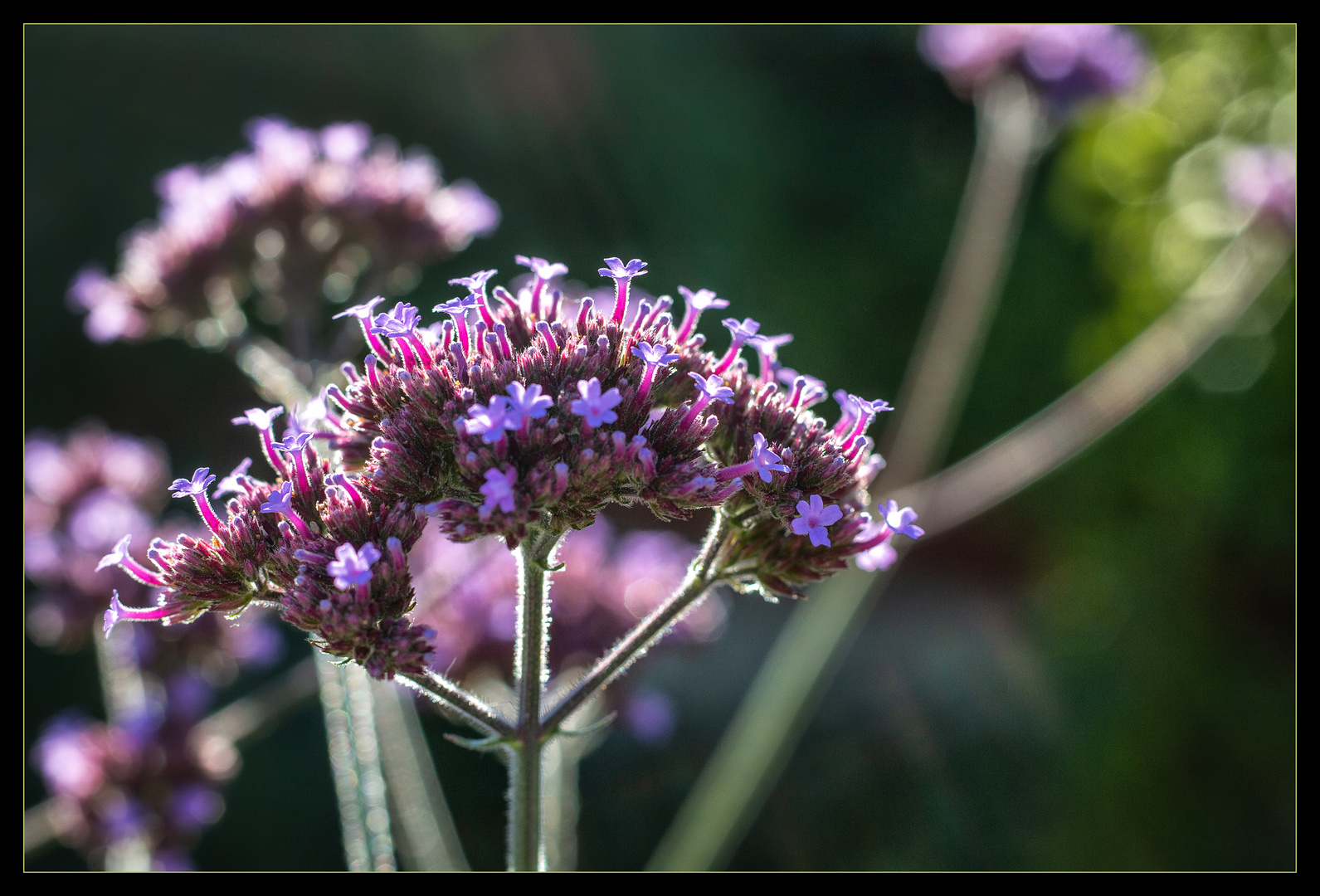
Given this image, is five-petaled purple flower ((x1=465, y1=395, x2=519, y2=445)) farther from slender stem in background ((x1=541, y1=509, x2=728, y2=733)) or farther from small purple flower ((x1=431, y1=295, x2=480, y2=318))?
slender stem in background ((x1=541, y1=509, x2=728, y2=733))

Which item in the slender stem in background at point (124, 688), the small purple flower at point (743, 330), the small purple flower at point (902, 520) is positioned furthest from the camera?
the slender stem in background at point (124, 688)

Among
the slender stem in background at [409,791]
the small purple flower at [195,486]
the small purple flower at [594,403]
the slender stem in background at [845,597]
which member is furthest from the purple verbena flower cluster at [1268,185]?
the small purple flower at [195,486]

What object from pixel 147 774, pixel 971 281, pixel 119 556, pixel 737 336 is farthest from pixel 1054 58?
pixel 147 774

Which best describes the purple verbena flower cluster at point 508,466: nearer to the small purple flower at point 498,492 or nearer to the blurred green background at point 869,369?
the small purple flower at point 498,492

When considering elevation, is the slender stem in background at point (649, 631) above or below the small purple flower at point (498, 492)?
below

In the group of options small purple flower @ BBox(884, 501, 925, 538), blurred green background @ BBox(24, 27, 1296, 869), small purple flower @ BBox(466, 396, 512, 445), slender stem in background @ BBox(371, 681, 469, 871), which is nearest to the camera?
small purple flower @ BBox(466, 396, 512, 445)

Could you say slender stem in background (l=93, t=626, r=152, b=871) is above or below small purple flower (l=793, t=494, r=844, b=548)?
above

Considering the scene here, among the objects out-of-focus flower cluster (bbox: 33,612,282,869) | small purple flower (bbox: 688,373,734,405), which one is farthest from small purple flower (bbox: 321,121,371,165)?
small purple flower (bbox: 688,373,734,405)
